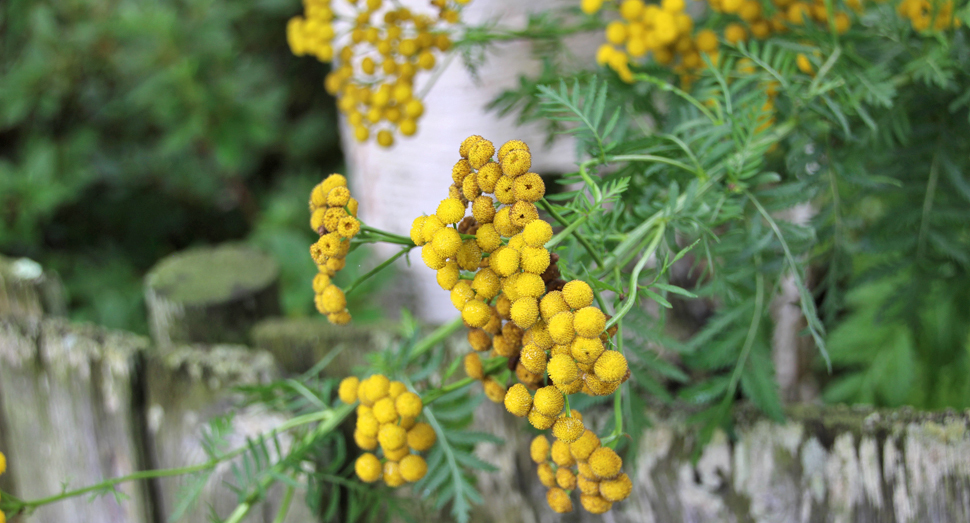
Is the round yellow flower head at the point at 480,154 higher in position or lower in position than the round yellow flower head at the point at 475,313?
higher

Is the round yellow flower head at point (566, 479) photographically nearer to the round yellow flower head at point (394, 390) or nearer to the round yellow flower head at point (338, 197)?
the round yellow flower head at point (394, 390)

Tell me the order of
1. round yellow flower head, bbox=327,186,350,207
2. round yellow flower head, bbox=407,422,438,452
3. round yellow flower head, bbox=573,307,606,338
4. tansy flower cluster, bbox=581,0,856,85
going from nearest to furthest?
round yellow flower head, bbox=573,307,606,338
round yellow flower head, bbox=327,186,350,207
round yellow flower head, bbox=407,422,438,452
tansy flower cluster, bbox=581,0,856,85

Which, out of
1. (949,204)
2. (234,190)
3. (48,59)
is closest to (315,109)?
(234,190)

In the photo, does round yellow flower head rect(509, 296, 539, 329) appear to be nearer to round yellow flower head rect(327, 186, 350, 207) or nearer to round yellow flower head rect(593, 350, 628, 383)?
round yellow flower head rect(593, 350, 628, 383)

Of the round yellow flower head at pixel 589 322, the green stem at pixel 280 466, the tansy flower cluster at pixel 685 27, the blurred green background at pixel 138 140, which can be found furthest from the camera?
the blurred green background at pixel 138 140

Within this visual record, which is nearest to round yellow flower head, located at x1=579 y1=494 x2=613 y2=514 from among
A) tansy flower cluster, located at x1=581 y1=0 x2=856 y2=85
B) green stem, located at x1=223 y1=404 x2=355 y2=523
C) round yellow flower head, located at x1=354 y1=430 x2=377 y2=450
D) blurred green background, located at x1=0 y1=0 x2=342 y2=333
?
round yellow flower head, located at x1=354 y1=430 x2=377 y2=450

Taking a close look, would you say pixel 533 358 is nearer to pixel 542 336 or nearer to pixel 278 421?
pixel 542 336

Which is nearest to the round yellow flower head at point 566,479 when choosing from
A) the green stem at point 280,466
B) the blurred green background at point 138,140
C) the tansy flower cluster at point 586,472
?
the tansy flower cluster at point 586,472
